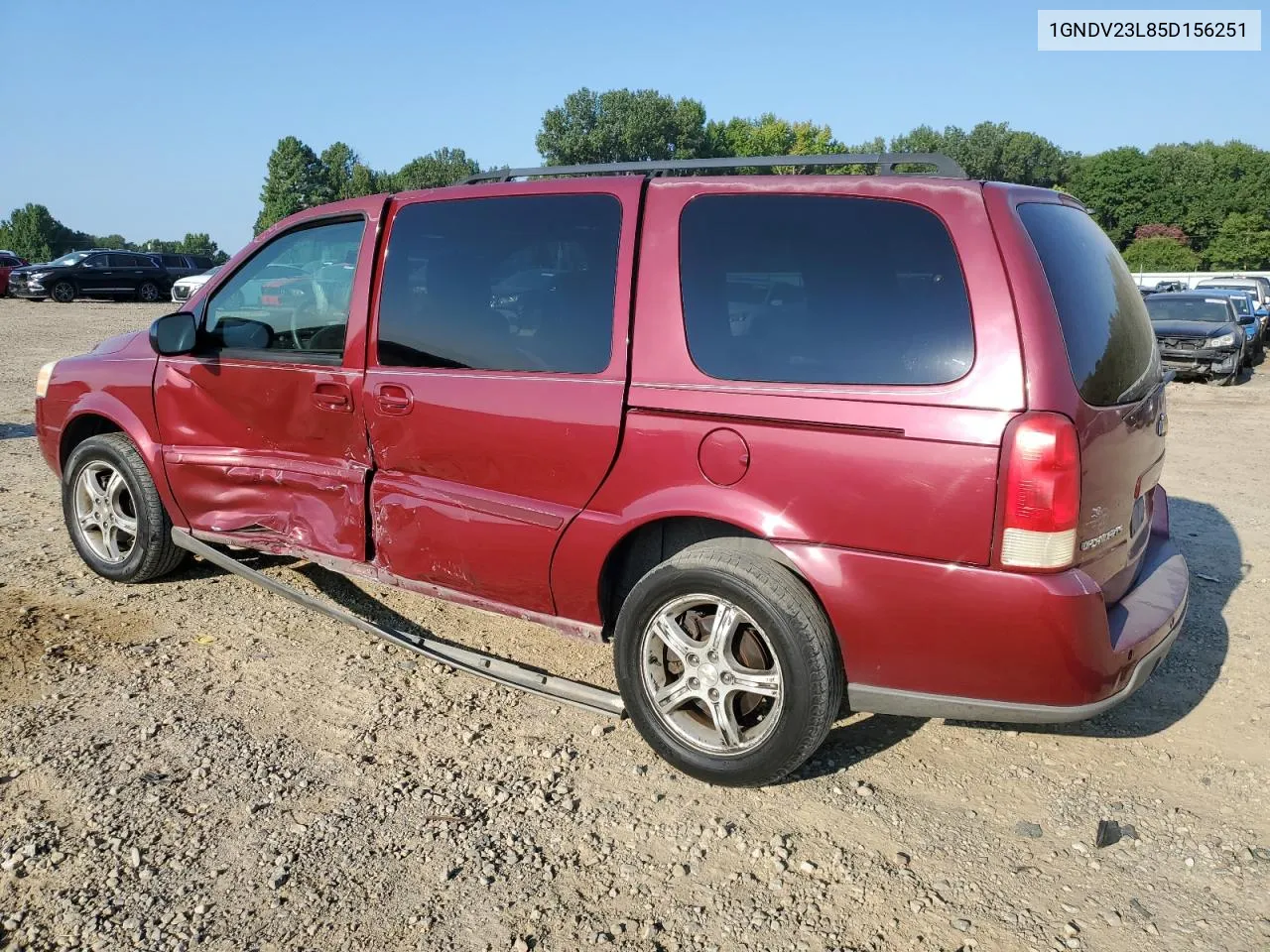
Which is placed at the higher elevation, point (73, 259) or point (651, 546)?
point (73, 259)

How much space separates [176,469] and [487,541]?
1.86 metres

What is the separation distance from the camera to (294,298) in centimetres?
432

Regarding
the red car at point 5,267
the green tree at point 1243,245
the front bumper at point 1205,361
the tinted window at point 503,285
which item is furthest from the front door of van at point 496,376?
the green tree at point 1243,245

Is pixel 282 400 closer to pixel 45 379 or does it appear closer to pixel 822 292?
pixel 45 379

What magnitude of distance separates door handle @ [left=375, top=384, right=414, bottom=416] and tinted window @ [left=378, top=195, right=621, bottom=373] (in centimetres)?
11

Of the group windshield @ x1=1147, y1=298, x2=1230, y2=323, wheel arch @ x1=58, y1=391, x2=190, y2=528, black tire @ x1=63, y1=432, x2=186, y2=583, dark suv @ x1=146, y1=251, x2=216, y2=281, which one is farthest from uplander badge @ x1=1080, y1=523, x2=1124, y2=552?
dark suv @ x1=146, y1=251, x2=216, y2=281

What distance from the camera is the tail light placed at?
2.66 m

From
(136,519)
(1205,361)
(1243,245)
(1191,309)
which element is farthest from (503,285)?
(1243,245)

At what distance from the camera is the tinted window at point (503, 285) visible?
345 centimetres

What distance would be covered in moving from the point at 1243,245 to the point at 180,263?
69539 millimetres

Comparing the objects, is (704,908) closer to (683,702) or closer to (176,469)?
(683,702)

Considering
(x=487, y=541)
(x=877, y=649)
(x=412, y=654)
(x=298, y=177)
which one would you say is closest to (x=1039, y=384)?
(x=877, y=649)

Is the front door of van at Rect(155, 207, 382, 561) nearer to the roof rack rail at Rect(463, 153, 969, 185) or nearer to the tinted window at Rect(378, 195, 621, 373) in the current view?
the tinted window at Rect(378, 195, 621, 373)

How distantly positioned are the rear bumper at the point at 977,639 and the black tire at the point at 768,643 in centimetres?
8
